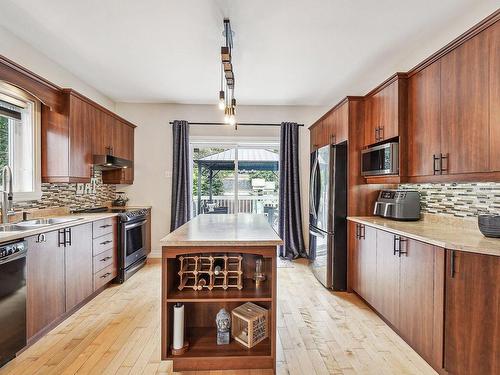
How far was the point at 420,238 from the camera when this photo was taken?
1.92m

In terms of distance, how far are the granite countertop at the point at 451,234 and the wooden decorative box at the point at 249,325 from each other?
48.4 inches

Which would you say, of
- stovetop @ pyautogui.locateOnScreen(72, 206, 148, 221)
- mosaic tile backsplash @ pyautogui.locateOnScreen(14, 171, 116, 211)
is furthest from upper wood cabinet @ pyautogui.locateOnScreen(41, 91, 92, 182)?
stovetop @ pyautogui.locateOnScreen(72, 206, 148, 221)

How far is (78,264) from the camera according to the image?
105 inches

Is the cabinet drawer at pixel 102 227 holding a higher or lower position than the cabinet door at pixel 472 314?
higher

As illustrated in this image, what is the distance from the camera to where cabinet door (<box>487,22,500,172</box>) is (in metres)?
1.71

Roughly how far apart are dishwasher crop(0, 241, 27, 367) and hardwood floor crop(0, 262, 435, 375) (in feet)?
0.48

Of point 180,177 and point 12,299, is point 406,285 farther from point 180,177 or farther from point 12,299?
point 180,177

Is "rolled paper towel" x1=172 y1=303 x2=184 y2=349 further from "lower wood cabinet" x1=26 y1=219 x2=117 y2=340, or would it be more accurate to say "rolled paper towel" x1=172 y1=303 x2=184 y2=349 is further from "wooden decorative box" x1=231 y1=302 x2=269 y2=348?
"lower wood cabinet" x1=26 y1=219 x2=117 y2=340

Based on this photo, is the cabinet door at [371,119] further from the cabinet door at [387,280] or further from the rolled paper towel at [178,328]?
the rolled paper towel at [178,328]

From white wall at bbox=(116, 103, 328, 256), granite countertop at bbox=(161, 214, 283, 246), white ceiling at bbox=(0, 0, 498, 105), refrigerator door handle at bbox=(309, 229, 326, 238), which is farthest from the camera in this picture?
white wall at bbox=(116, 103, 328, 256)

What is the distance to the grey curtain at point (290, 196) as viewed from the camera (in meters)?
4.50

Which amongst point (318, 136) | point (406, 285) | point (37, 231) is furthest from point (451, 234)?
point (37, 231)

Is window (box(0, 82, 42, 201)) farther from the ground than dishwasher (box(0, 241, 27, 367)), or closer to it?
farther from the ground

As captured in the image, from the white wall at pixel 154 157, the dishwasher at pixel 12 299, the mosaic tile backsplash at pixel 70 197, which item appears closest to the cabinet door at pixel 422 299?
the white wall at pixel 154 157
